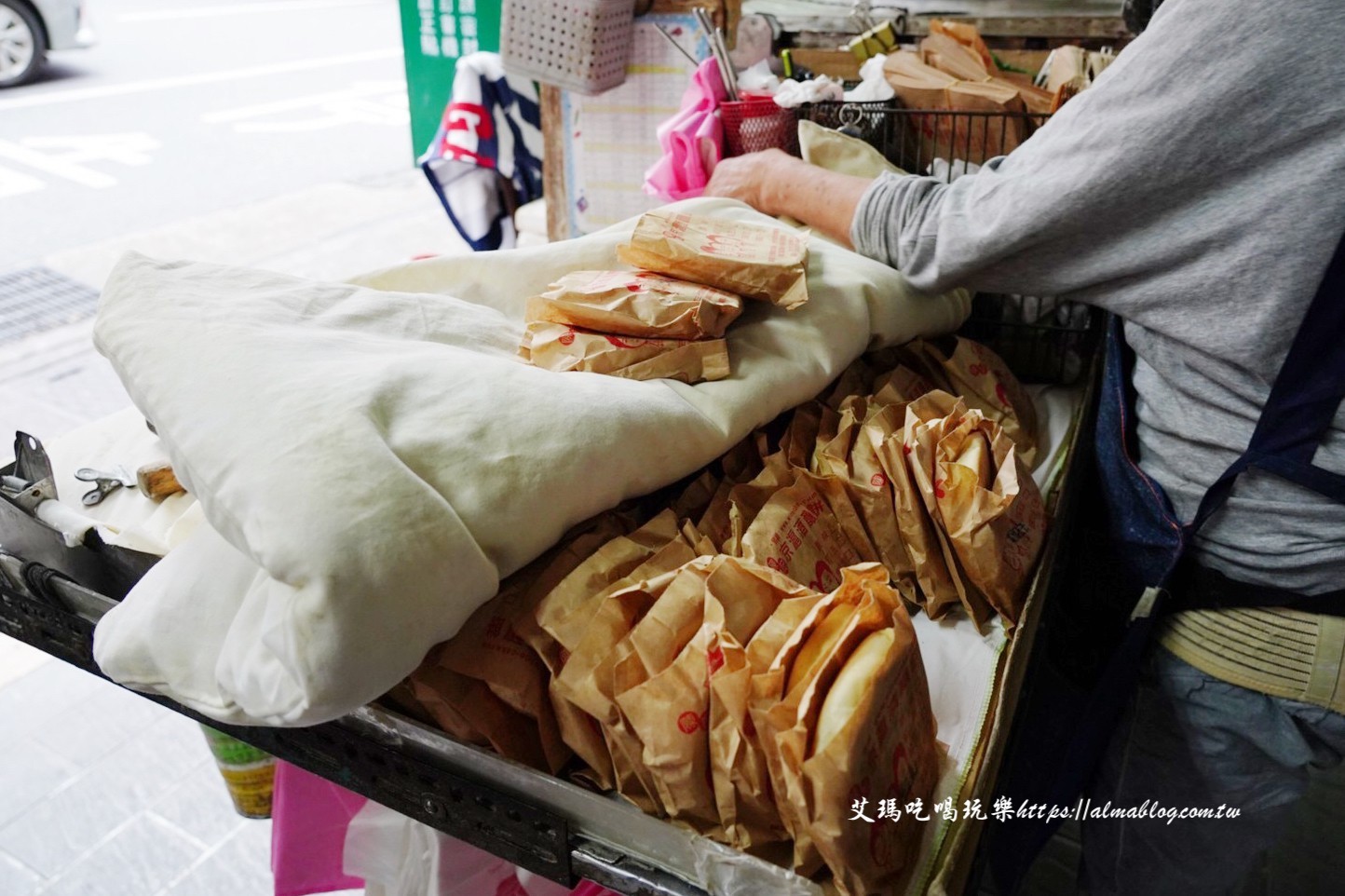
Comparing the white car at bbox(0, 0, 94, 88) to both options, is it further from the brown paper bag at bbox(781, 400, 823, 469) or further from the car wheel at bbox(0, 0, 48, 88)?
the brown paper bag at bbox(781, 400, 823, 469)

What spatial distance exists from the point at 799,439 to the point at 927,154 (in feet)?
2.48

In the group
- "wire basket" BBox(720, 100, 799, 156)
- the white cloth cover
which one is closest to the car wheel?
"wire basket" BBox(720, 100, 799, 156)

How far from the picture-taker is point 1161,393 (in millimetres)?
1112

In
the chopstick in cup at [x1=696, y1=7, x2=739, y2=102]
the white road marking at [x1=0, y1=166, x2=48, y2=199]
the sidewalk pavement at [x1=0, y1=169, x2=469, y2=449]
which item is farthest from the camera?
the white road marking at [x1=0, y1=166, x2=48, y2=199]

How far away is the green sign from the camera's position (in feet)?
8.75

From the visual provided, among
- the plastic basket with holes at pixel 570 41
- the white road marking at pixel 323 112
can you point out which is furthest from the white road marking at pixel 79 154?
the plastic basket with holes at pixel 570 41

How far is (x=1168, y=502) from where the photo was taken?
1120 mm

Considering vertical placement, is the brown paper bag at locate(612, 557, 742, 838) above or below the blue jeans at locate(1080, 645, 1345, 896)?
above

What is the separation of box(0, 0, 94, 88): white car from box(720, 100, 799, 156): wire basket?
6431 mm

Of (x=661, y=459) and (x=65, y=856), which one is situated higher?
(x=661, y=459)

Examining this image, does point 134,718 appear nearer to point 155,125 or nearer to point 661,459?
point 661,459

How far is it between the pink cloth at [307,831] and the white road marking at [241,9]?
10303 millimetres

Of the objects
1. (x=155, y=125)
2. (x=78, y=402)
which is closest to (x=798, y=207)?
(x=78, y=402)

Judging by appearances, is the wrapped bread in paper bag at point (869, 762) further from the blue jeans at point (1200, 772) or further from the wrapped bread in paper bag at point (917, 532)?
the blue jeans at point (1200, 772)
